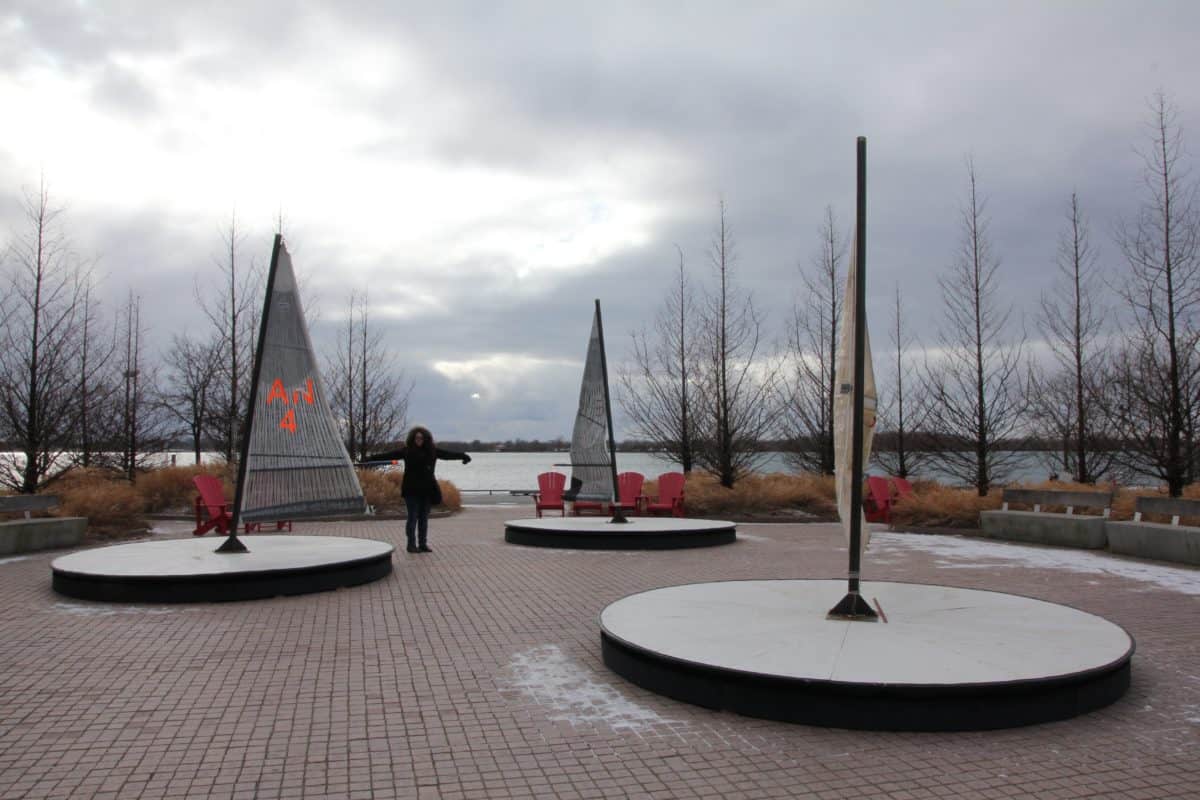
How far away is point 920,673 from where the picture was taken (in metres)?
4.97

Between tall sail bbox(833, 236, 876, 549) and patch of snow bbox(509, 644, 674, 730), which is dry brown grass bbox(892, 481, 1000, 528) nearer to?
tall sail bbox(833, 236, 876, 549)

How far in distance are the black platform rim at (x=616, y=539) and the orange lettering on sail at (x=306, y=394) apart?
4010 mm

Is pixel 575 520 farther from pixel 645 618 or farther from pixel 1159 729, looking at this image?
pixel 1159 729

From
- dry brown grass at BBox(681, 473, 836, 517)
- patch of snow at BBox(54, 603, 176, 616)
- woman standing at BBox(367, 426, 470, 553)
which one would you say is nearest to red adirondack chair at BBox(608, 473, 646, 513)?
dry brown grass at BBox(681, 473, 836, 517)

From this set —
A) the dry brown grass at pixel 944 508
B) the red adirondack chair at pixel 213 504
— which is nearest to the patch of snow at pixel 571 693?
the red adirondack chair at pixel 213 504

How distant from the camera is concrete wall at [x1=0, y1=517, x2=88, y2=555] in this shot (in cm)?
1196

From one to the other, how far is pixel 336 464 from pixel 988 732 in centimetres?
804

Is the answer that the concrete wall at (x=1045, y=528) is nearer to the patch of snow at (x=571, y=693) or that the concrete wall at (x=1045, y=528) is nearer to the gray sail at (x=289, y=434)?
the patch of snow at (x=571, y=693)

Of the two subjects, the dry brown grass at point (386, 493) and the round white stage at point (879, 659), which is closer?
the round white stage at point (879, 659)

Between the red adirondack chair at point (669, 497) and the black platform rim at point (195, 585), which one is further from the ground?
the red adirondack chair at point (669, 497)

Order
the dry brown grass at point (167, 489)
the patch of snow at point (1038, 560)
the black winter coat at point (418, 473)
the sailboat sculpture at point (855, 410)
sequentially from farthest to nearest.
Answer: the dry brown grass at point (167, 489)
the black winter coat at point (418, 473)
the patch of snow at point (1038, 560)
the sailboat sculpture at point (855, 410)

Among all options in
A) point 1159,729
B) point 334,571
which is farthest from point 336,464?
point 1159,729

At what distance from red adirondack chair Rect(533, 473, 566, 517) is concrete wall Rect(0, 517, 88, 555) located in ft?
24.6

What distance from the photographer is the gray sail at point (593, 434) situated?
14781 millimetres
